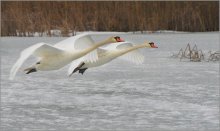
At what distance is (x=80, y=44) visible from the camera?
88.0 inches

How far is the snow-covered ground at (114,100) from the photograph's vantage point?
11.4ft

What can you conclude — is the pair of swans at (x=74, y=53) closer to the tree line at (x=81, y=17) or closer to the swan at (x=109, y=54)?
the swan at (x=109, y=54)

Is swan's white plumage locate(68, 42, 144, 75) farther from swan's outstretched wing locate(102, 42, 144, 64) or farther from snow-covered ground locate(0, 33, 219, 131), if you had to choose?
snow-covered ground locate(0, 33, 219, 131)

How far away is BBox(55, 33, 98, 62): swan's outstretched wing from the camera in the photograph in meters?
2.10

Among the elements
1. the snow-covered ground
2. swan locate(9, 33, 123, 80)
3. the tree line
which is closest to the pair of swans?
swan locate(9, 33, 123, 80)

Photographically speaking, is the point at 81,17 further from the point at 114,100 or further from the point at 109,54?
the point at 109,54

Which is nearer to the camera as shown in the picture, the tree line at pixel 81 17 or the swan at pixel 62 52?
the swan at pixel 62 52

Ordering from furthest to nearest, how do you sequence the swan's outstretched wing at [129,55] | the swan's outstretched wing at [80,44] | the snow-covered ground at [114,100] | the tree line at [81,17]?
the tree line at [81,17]
the snow-covered ground at [114,100]
the swan's outstretched wing at [129,55]
the swan's outstretched wing at [80,44]

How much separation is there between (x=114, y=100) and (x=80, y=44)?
226 centimetres

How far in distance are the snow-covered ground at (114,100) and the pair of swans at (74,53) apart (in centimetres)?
106

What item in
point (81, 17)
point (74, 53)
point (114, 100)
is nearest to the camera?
point (74, 53)

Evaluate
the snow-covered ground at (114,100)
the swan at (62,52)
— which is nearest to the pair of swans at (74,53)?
the swan at (62,52)

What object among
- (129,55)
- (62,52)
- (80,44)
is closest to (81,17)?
(129,55)

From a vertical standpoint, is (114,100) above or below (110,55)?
below
